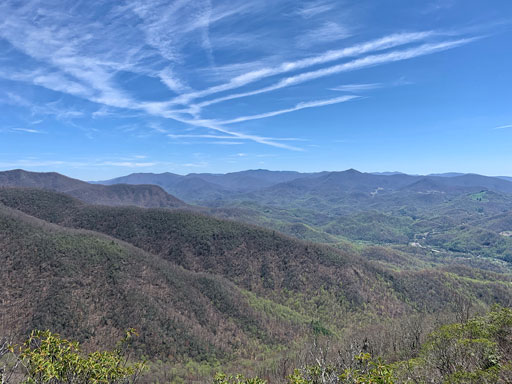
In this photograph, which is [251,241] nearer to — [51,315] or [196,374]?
[196,374]

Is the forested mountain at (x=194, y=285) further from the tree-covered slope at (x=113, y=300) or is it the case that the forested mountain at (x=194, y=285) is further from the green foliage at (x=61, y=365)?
the green foliage at (x=61, y=365)

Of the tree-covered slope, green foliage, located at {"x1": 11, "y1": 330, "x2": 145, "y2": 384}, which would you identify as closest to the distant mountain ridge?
the tree-covered slope

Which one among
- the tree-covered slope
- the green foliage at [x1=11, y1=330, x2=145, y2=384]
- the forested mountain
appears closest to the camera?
the green foliage at [x1=11, y1=330, x2=145, y2=384]

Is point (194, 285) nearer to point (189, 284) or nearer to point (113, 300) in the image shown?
point (189, 284)

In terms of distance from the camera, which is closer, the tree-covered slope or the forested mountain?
the tree-covered slope

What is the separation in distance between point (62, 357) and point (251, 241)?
15879 centimetres

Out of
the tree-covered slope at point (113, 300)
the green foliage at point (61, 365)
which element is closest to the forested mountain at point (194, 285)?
the tree-covered slope at point (113, 300)

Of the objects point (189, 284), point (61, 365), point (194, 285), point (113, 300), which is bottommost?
point (194, 285)

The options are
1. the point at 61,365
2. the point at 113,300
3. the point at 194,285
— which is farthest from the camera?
the point at 194,285

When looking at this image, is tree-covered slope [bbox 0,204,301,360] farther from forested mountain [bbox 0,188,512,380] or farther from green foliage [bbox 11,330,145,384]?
green foliage [bbox 11,330,145,384]

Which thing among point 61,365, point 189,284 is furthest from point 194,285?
point 61,365

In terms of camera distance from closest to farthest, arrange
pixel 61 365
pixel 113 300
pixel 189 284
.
→ pixel 61 365 → pixel 113 300 → pixel 189 284

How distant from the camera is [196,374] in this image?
77188 mm

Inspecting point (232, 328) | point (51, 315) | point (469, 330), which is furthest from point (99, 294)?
point (469, 330)
